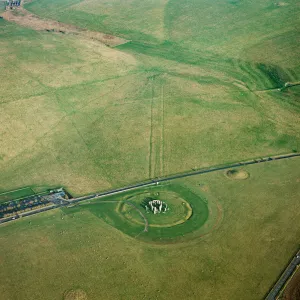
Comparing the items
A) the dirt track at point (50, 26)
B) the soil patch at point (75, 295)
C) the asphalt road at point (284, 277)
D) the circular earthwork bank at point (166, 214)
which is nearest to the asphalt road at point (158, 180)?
the circular earthwork bank at point (166, 214)

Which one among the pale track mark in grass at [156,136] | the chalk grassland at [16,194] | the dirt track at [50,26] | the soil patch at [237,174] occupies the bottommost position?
the chalk grassland at [16,194]

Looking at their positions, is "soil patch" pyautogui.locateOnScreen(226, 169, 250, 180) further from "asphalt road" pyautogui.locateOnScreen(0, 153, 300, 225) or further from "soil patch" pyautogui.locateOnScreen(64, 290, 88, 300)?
"soil patch" pyautogui.locateOnScreen(64, 290, 88, 300)

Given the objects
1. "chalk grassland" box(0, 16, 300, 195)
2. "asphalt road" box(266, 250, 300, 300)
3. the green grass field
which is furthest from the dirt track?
"asphalt road" box(266, 250, 300, 300)

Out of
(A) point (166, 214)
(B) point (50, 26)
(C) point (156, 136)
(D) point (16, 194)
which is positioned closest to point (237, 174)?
(A) point (166, 214)

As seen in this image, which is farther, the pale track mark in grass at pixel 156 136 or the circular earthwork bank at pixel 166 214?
the pale track mark in grass at pixel 156 136

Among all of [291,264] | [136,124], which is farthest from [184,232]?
[136,124]

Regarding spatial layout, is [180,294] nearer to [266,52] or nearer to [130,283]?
[130,283]

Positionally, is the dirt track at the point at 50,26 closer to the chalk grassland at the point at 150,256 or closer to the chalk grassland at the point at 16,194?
the chalk grassland at the point at 16,194
